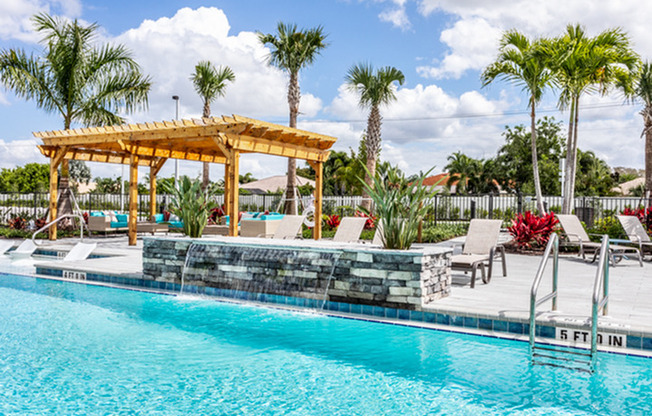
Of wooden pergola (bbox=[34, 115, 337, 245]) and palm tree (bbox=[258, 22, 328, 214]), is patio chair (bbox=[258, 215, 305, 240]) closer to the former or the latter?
wooden pergola (bbox=[34, 115, 337, 245])

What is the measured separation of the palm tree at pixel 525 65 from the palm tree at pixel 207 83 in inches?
495

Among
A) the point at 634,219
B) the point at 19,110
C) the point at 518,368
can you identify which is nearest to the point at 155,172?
the point at 19,110

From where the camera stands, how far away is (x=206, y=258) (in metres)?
7.44

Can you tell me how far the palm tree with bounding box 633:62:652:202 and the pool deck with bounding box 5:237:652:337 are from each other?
9.20m

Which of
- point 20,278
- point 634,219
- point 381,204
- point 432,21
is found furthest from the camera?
point 432,21

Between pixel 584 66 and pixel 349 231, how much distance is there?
732 cm

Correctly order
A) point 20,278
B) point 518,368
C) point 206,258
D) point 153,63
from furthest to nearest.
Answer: point 153,63 → point 20,278 → point 206,258 → point 518,368

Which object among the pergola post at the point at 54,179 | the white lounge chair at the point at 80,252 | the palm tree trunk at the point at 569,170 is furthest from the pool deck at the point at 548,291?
the pergola post at the point at 54,179

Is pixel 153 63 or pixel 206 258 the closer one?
pixel 206 258

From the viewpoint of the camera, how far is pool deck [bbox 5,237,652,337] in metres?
5.15

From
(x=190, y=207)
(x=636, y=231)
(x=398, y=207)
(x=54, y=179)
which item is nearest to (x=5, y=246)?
(x=54, y=179)

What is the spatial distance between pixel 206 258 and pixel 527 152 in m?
36.6

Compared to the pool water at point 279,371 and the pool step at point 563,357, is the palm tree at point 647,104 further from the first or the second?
the pool water at point 279,371

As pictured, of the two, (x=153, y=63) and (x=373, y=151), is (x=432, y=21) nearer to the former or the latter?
(x=373, y=151)
